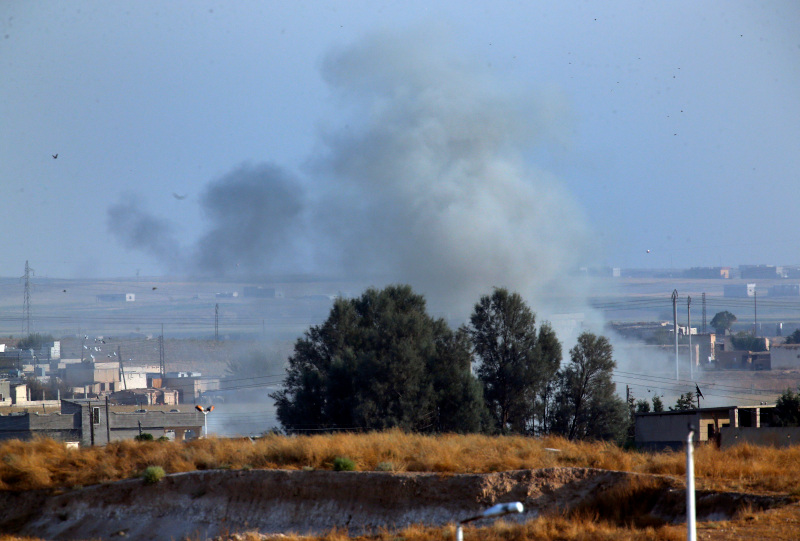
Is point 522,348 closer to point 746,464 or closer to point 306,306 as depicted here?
point 746,464

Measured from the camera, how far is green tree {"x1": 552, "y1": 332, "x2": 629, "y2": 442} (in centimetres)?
3484

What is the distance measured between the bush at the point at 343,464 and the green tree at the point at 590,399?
1789 cm

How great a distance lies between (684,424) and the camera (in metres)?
25.9

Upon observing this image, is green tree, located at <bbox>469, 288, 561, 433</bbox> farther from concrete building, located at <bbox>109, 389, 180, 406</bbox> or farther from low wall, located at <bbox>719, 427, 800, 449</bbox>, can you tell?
concrete building, located at <bbox>109, 389, 180, 406</bbox>

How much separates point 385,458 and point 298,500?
7.67 feet

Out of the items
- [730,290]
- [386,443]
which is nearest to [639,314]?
[730,290]

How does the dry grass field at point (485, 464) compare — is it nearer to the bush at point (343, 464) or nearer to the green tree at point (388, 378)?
the bush at point (343, 464)

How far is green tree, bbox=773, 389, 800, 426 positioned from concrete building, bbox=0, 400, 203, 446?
27.8m

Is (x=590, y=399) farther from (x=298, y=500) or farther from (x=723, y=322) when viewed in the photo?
(x=723, y=322)

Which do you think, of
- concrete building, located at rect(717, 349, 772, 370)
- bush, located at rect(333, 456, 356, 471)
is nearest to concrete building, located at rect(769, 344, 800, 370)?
concrete building, located at rect(717, 349, 772, 370)

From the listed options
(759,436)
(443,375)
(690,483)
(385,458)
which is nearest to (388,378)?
(443,375)

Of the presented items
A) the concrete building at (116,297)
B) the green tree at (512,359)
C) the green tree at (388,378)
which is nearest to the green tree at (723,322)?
the green tree at (512,359)

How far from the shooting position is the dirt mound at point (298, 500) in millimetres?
16016

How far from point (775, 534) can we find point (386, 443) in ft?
A: 36.3
